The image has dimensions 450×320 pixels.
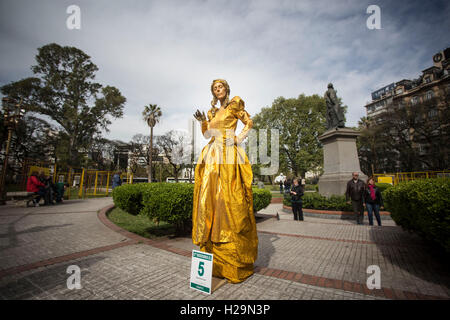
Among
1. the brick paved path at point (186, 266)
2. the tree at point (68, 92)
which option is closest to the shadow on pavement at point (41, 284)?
the brick paved path at point (186, 266)

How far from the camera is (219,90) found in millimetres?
3455

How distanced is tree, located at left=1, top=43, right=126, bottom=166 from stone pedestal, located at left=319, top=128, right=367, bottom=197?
28727 millimetres

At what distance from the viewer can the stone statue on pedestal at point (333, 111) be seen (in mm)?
11984

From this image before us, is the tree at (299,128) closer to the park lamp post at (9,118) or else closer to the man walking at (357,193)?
the man walking at (357,193)

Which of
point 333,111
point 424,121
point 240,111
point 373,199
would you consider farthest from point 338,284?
point 424,121

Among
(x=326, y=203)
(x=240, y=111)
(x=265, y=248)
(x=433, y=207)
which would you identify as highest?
(x=240, y=111)

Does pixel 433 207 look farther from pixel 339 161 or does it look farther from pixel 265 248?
pixel 339 161

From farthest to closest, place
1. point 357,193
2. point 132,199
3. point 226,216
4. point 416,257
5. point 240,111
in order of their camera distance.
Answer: point 357,193 → point 132,199 → point 416,257 → point 240,111 → point 226,216

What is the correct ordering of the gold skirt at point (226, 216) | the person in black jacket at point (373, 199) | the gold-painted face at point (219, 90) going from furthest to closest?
the person in black jacket at point (373, 199)
the gold-painted face at point (219, 90)
the gold skirt at point (226, 216)

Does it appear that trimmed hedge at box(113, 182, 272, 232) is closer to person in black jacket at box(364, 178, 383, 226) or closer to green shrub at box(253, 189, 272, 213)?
green shrub at box(253, 189, 272, 213)

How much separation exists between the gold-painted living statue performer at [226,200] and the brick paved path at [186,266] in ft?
1.36

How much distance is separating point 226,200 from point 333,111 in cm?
1191
